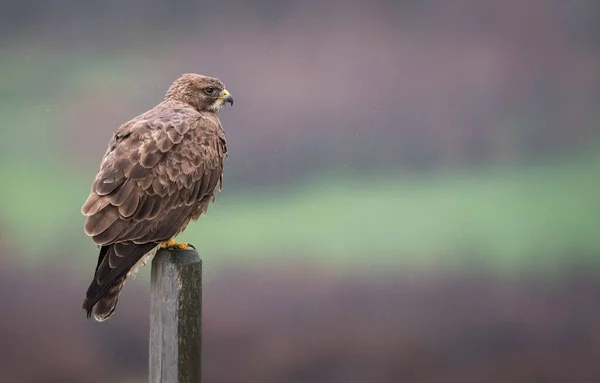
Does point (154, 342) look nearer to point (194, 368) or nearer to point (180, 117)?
point (194, 368)

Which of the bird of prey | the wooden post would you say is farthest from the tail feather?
the wooden post

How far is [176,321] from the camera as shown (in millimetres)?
2574

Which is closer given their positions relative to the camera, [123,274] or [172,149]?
[123,274]

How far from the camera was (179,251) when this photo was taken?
270cm

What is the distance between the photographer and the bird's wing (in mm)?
2971

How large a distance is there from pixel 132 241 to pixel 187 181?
0.48m

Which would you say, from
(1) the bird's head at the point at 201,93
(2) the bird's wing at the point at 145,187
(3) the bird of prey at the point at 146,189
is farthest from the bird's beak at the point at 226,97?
(2) the bird's wing at the point at 145,187

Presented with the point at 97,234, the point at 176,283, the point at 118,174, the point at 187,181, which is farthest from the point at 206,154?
the point at 176,283

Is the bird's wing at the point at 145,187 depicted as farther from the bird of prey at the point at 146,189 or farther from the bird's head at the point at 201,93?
the bird's head at the point at 201,93

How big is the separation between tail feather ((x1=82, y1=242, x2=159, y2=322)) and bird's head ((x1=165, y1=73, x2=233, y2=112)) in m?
1.30

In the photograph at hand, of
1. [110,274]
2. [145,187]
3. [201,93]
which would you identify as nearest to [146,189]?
[145,187]

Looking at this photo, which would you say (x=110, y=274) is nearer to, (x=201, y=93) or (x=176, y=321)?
(x=176, y=321)

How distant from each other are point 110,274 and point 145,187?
19.0 inches

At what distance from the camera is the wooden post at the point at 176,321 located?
2.58m
